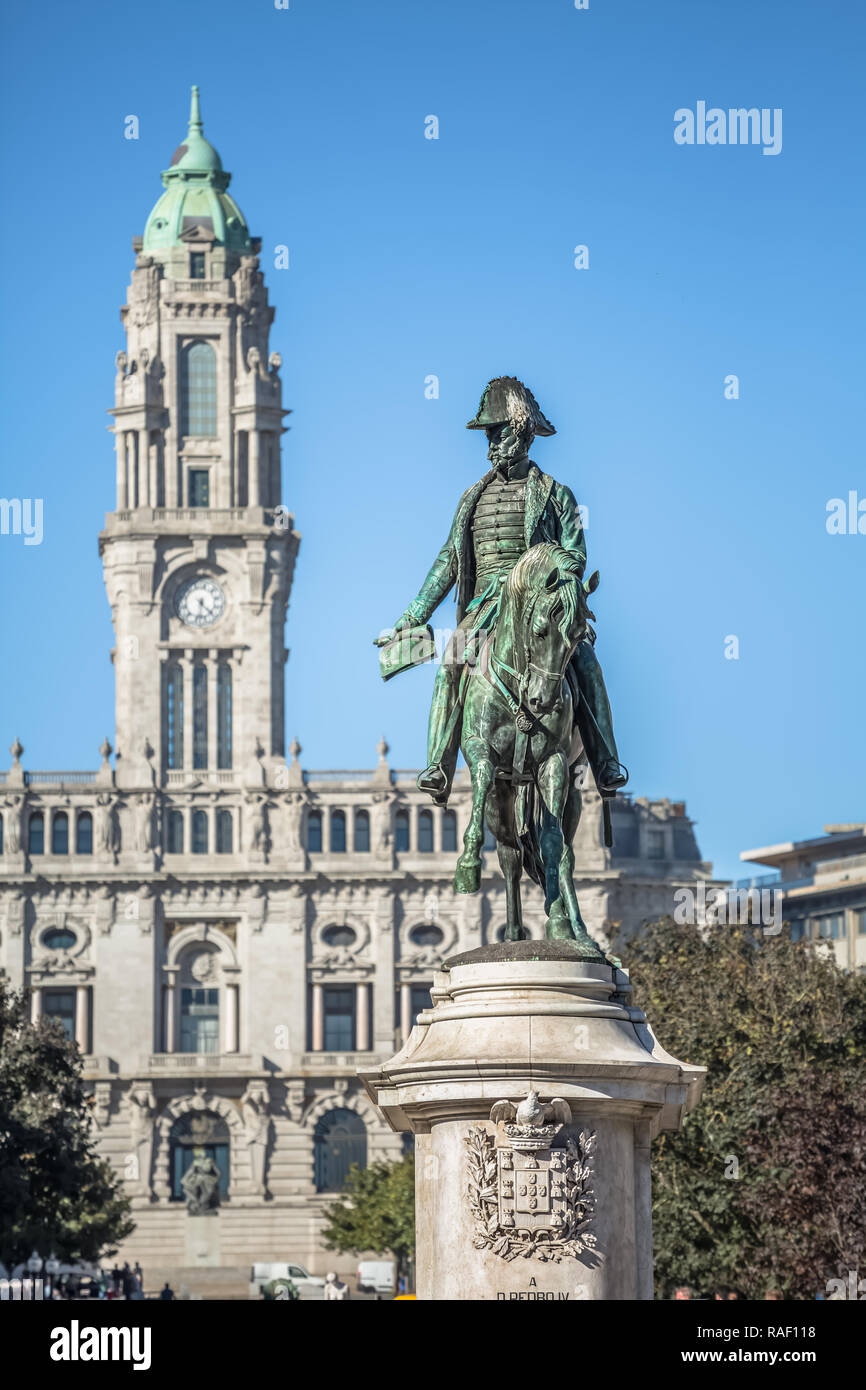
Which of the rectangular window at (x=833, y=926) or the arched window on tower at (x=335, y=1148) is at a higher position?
the rectangular window at (x=833, y=926)

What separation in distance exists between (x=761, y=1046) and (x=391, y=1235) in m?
47.0

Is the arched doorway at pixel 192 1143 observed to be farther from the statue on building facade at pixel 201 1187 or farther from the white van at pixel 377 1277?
the white van at pixel 377 1277

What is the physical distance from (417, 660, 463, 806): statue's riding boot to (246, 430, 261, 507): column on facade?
4050 inches

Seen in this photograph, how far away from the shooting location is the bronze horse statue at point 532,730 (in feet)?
60.7

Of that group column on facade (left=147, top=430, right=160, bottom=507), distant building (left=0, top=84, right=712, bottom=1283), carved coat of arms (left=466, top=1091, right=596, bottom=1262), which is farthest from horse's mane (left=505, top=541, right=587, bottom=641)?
column on facade (left=147, top=430, right=160, bottom=507)

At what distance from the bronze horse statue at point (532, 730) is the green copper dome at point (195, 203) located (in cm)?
10890

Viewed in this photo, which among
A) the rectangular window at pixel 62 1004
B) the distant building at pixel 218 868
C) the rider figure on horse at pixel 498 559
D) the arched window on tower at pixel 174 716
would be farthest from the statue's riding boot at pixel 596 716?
the arched window on tower at pixel 174 716

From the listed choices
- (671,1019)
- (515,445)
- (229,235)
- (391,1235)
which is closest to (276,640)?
(229,235)

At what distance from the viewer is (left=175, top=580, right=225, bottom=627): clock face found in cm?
12162

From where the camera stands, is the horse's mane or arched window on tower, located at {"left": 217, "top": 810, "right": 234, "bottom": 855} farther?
arched window on tower, located at {"left": 217, "top": 810, "right": 234, "bottom": 855}

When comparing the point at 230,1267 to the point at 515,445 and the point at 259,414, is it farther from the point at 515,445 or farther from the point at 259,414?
the point at 515,445

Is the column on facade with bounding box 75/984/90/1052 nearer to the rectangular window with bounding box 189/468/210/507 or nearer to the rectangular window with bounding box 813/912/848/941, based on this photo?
the rectangular window with bounding box 189/468/210/507

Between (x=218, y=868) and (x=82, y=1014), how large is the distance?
9425mm
